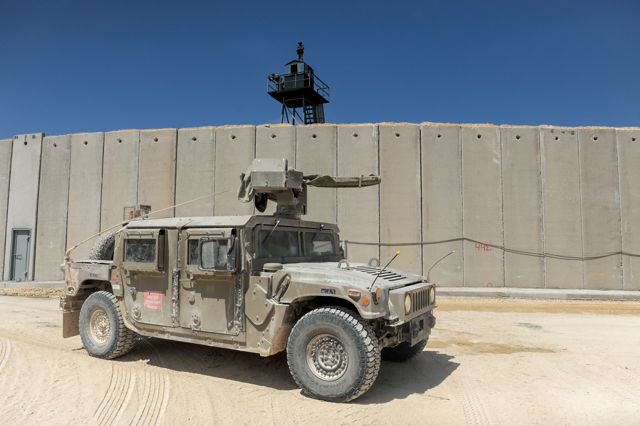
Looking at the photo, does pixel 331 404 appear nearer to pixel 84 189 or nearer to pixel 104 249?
pixel 104 249

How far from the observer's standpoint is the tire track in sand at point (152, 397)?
4.39 metres

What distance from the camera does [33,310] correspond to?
10672 mm

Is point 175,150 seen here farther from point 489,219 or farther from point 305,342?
point 305,342

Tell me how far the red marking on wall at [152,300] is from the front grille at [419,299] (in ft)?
10.5

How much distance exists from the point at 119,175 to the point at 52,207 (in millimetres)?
2611

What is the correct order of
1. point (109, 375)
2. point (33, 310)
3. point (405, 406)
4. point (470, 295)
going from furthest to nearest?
point (470, 295), point (33, 310), point (109, 375), point (405, 406)

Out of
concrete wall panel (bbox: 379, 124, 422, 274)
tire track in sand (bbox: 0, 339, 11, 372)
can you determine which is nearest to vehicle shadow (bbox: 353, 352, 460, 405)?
tire track in sand (bbox: 0, 339, 11, 372)

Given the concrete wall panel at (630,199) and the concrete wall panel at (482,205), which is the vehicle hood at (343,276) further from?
the concrete wall panel at (630,199)

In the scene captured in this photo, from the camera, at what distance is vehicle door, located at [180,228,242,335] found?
5348mm

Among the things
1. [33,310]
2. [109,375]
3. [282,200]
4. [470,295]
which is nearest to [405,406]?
[282,200]

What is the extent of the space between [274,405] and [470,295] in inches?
363

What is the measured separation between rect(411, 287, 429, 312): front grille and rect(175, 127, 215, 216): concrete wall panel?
416 inches

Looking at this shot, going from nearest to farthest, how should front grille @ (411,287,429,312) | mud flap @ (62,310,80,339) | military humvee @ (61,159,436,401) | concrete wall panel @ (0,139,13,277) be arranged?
military humvee @ (61,159,436,401)
front grille @ (411,287,429,312)
mud flap @ (62,310,80,339)
concrete wall panel @ (0,139,13,277)

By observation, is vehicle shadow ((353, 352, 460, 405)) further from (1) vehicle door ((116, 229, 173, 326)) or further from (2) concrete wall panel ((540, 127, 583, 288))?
(2) concrete wall panel ((540, 127, 583, 288))
